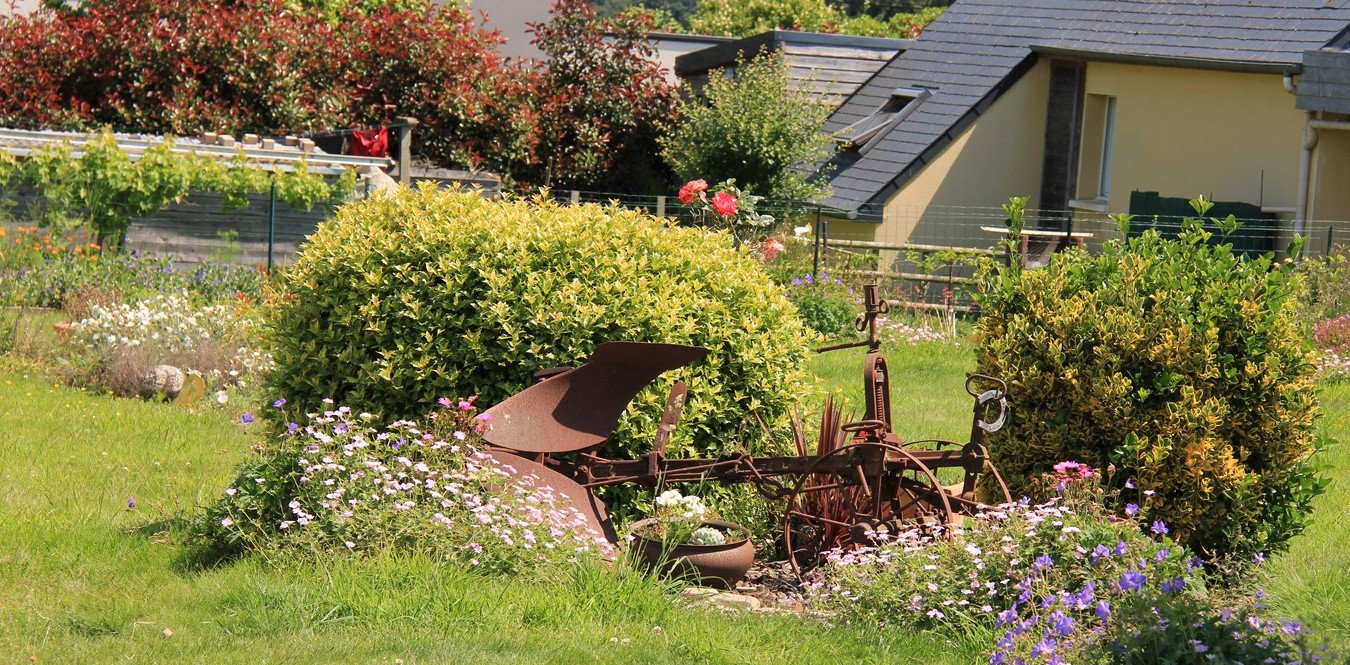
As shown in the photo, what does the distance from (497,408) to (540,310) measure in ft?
2.02

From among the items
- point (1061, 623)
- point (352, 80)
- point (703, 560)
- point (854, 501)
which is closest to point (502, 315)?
point (703, 560)

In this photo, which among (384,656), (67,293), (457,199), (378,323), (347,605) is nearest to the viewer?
(384,656)

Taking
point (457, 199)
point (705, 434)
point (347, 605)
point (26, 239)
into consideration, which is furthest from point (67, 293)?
point (347, 605)

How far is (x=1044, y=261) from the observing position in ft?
53.0

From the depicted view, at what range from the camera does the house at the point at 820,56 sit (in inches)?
872

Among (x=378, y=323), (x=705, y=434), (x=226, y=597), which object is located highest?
(x=378, y=323)

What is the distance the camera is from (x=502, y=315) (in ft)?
20.6

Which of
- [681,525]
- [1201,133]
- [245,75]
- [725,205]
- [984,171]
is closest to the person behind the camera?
[681,525]

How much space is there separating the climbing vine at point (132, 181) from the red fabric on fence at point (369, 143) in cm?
413

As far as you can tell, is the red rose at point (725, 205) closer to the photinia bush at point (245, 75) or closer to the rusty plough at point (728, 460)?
the rusty plough at point (728, 460)

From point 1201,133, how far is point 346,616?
52.9ft

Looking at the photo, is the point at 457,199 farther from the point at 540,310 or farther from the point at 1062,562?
the point at 1062,562

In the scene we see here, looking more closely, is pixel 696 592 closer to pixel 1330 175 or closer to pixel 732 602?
pixel 732 602

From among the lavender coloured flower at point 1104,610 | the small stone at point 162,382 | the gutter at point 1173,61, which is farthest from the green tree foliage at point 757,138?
the lavender coloured flower at point 1104,610
